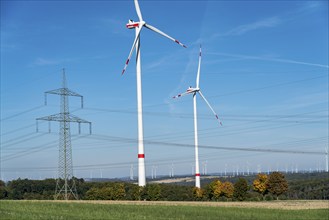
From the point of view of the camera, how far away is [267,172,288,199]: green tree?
13243cm

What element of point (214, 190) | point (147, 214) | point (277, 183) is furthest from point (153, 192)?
point (277, 183)

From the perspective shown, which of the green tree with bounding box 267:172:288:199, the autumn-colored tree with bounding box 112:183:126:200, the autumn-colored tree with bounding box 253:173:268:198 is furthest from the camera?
the autumn-colored tree with bounding box 253:173:268:198

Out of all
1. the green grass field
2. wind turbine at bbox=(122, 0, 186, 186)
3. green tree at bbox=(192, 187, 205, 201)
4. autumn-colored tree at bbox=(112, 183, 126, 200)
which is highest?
wind turbine at bbox=(122, 0, 186, 186)

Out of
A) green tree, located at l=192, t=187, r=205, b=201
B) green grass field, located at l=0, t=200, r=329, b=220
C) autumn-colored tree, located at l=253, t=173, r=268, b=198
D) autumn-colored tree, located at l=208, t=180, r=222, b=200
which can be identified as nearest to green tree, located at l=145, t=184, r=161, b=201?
green tree, located at l=192, t=187, r=205, b=201

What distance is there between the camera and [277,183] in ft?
437

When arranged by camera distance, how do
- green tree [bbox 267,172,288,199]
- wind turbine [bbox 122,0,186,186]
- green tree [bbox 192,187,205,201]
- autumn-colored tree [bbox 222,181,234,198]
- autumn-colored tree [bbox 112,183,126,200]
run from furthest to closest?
green tree [bbox 267,172,288,199] < autumn-colored tree [bbox 222,181,234,198] < green tree [bbox 192,187,205,201] < autumn-colored tree [bbox 112,183,126,200] < wind turbine [bbox 122,0,186,186]

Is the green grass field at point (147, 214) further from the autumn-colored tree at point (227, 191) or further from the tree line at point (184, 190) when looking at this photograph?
the autumn-colored tree at point (227, 191)

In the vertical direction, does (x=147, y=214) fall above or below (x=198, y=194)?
above

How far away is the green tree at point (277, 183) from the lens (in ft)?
434

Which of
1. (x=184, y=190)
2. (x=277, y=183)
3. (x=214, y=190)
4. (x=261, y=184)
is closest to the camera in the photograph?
(x=184, y=190)

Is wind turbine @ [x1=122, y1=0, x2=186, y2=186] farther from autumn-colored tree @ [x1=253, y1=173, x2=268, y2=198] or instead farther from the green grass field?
autumn-colored tree @ [x1=253, y1=173, x2=268, y2=198]

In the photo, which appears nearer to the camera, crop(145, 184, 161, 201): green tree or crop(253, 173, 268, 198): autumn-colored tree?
crop(145, 184, 161, 201): green tree

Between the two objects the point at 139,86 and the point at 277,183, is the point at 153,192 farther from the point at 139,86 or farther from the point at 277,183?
the point at 277,183

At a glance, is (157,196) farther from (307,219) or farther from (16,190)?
(16,190)
